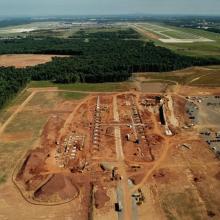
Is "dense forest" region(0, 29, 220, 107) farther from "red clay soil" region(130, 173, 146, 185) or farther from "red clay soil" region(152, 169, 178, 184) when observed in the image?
"red clay soil" region(152, 169, 178, 184)

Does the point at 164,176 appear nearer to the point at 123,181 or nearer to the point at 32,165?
the point at 123,181

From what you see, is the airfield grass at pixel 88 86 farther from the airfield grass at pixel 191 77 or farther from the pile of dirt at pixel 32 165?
the pile of dirt at pixel 32 165

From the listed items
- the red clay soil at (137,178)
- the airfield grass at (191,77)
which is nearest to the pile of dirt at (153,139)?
the red clay soil at (137,178)

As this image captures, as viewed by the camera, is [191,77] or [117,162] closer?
[117,162]

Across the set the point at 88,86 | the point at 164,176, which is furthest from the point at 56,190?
the point at 88,86

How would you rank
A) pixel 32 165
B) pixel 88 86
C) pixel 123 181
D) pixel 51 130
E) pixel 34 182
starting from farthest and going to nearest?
pixel 88 86 → pixel 51 130 → pixel 32 165 → pixel 123 181 → pixel 34 182

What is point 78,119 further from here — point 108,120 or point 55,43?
point 55,43

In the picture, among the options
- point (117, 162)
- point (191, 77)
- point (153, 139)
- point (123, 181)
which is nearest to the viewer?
point (123, 181)
